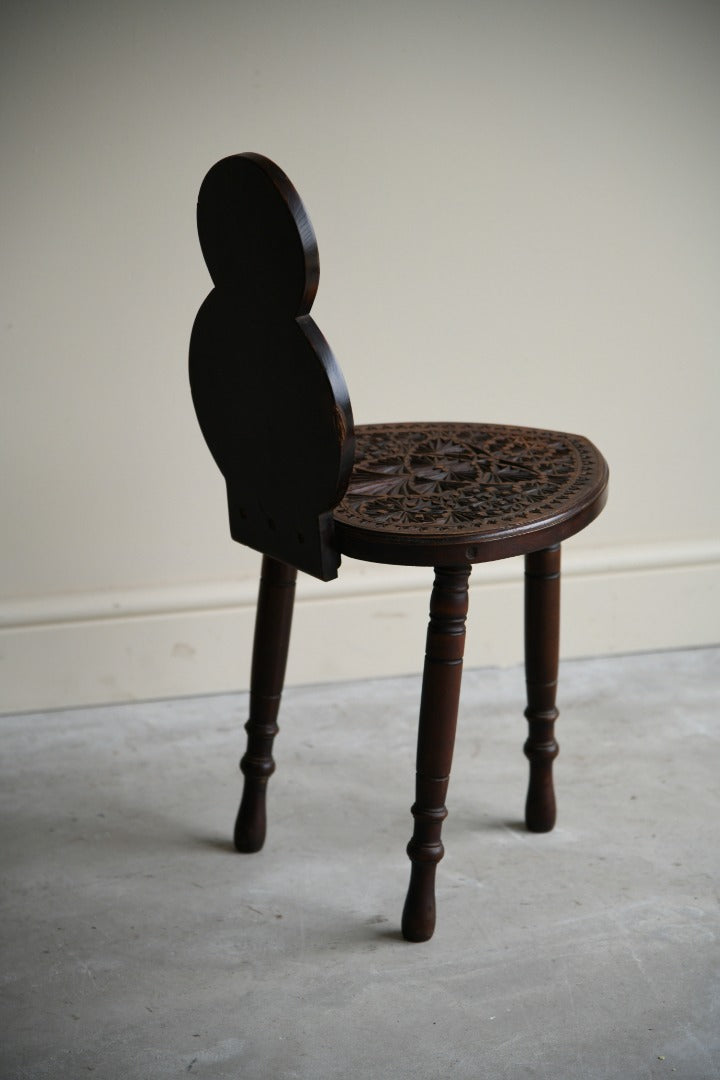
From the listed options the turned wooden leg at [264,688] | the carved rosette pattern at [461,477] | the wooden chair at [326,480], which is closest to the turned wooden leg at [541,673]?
the wooden chair at [326,480]

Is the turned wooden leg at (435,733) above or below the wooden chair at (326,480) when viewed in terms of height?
below

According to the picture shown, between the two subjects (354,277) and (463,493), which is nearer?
(463,493)

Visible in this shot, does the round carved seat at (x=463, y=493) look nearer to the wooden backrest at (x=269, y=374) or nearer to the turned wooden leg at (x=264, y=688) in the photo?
the wooden backrest at (x=269, y=374)

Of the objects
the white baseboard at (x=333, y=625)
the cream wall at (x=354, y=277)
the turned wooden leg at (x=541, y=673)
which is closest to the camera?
the turned wooden leg at (x=541, y=673)

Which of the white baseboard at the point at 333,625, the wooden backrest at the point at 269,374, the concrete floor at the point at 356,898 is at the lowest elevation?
the concrete floor at the point at 356,898

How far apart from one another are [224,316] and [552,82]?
881mm

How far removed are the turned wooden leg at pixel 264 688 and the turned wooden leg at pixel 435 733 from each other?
25cm

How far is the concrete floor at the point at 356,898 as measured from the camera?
1.09 meters

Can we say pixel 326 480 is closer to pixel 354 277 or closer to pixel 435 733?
pixel 435 733

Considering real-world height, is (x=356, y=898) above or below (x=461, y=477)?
below

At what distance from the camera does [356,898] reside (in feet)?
4.34

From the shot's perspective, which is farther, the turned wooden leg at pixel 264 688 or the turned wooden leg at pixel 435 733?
the turned wooden leg at pixel 264 688

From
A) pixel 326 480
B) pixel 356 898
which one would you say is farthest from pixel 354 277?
pixel 356 898

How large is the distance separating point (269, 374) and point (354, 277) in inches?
28.2
